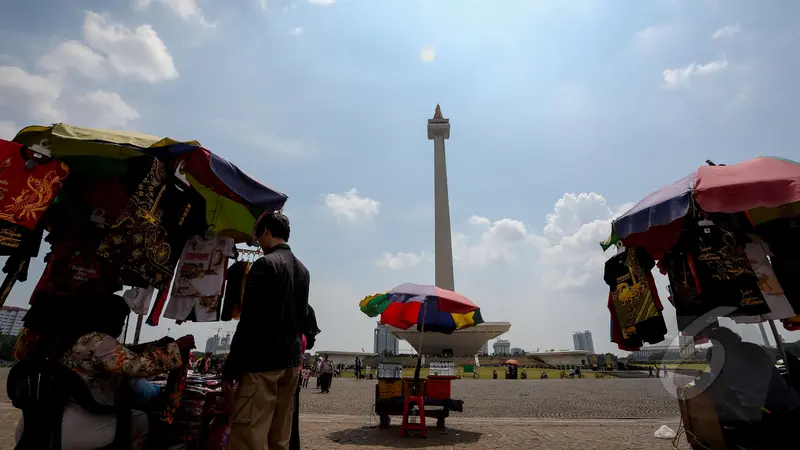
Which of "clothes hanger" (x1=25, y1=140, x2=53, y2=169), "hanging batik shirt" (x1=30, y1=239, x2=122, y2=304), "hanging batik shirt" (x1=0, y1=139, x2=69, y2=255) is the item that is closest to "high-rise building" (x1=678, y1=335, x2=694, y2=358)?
"hanging batik shirt" (x1=30, y1=239, x2=122, y2=304)

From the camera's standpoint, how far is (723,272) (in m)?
4.20

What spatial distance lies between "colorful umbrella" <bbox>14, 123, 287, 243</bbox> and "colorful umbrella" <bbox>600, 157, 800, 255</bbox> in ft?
13.5

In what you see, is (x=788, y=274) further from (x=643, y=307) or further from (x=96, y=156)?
(x=96, y=156)

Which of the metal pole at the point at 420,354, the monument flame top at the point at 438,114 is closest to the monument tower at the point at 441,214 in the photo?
the monument flame top at the point at 438,114

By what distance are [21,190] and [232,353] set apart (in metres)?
2.37

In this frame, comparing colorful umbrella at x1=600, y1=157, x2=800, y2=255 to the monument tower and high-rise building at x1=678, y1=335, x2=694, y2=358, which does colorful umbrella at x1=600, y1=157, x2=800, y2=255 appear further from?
the monument tower

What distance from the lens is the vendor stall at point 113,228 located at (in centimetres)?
311

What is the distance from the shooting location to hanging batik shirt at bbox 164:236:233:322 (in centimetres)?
498

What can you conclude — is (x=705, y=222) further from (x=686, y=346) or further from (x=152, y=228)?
(x=152, y=228)

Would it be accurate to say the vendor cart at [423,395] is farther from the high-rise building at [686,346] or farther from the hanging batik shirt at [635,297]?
the high-rise building at [686,346]

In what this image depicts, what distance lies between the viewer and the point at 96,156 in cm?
373

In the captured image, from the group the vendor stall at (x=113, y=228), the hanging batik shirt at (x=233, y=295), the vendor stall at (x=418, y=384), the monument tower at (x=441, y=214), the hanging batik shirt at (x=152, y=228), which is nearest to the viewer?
the vendor stall at (x=113, y=228)

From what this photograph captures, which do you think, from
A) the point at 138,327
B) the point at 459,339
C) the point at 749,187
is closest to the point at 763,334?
the point at 749,187

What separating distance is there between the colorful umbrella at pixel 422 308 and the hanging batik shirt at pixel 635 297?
321 cm
